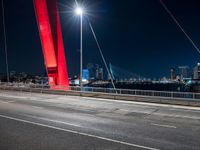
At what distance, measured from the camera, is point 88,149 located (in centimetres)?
672

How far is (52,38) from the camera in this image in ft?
91.0

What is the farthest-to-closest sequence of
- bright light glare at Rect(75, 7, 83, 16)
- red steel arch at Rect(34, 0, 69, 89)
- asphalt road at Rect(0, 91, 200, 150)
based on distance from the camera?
red steel arch at Rect(34, 0, 69, 89) < bright light glare at Rect(75, 7, 83, 16) < asphalt road at Rect(0, 91, 200, 150)

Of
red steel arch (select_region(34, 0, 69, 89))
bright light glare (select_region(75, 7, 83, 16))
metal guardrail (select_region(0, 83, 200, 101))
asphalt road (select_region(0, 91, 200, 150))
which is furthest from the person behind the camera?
red steel arch (select_region(34, 0, 69, 89))

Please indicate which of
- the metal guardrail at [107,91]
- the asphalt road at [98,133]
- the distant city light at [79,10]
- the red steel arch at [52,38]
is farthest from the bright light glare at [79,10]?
the asphalt road at [98,133]

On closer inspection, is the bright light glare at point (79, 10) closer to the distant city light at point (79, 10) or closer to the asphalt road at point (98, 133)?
the distant city light at point (79, 10)

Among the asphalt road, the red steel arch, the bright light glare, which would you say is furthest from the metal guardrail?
the bright light glare

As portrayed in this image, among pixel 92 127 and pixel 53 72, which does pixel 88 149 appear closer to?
pixel 92 127

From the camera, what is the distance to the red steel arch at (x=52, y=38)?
2767cm

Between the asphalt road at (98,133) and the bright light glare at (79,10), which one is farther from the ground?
the bright light glare at (79,10)

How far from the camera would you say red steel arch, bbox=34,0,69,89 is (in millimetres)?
27672

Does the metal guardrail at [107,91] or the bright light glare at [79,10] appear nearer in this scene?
the metal guardrail at [107,91]

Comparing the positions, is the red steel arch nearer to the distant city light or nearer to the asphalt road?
the distant city light

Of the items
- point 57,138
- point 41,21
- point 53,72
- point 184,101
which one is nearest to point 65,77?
point 53,72

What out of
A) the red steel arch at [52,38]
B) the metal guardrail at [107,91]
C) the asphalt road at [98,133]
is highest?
the red steel arch at [52,38]
